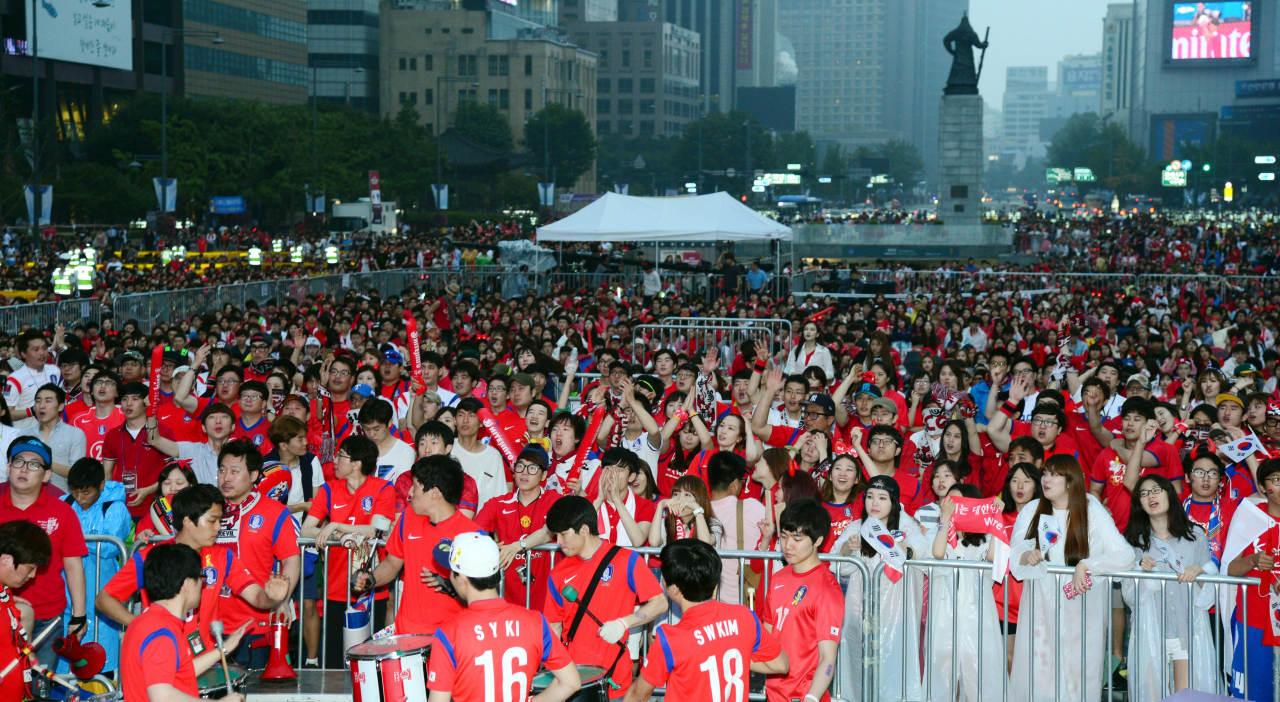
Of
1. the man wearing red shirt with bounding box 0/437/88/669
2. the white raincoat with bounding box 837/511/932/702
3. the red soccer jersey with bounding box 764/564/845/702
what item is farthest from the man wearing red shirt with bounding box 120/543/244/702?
the white raincoat with bounding box 837/511/932/702

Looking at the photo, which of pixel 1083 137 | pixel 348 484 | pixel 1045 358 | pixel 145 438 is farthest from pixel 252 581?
pixel 1083 137

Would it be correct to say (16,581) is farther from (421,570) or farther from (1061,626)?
(1061,626)

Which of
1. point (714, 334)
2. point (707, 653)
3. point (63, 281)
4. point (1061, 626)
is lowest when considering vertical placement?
point (1061, 626)

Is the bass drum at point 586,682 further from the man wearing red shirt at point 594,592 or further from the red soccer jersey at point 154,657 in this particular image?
the red soccer jersey at point 154,657

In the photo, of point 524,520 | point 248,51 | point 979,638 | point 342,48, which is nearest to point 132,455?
point 524,520

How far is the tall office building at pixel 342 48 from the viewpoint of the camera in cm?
11438

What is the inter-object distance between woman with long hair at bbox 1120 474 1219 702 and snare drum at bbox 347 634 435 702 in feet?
12.5

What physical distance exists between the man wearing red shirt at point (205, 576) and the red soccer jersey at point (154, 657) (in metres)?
0.57

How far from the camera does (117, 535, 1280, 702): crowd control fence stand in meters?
6.53

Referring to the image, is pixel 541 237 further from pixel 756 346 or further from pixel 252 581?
pixel 252 581

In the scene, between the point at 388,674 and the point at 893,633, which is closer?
the point at 388,674

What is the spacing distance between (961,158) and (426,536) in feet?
155

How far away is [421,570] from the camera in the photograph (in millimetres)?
6180

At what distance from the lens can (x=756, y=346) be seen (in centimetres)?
1352
